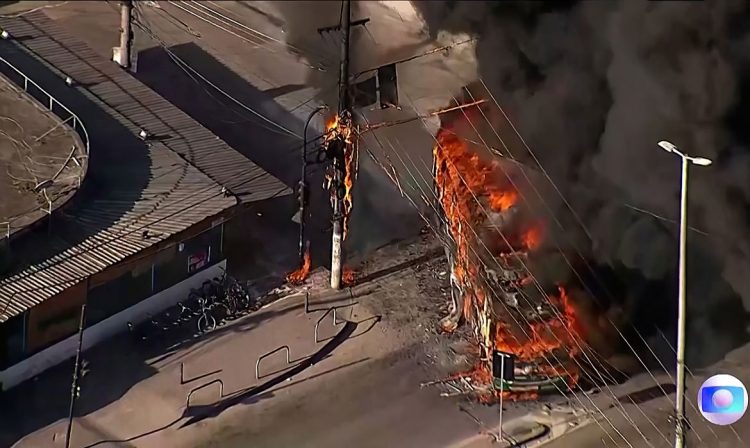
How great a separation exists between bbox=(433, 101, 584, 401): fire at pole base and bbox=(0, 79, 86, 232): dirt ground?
8197 mm

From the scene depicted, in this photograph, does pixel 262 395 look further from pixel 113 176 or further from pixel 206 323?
pixel 113 176

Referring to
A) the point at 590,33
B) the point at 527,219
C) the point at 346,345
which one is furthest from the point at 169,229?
the point at 590,33

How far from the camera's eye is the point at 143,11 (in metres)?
40.4

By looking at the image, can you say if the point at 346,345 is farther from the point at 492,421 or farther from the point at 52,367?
the point at 52,367

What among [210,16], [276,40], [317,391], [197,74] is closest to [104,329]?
[317,391]

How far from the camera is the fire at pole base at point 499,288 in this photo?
26797 millimetres

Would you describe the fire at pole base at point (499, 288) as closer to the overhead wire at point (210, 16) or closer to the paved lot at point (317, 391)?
the paved lot at point (317, 391)

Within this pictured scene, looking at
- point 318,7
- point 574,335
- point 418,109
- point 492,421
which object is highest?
point 318,7

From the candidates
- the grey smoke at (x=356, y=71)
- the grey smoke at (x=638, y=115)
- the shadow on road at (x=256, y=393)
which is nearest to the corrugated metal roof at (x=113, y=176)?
the grey smoke at (x=356, y=71)

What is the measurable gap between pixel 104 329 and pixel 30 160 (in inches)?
169

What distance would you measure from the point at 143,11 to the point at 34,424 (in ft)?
60.1

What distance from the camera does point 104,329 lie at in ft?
90.4

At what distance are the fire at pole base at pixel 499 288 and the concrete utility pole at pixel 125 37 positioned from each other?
415 inches

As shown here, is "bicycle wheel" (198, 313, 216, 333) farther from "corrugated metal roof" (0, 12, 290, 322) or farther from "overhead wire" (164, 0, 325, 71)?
"overhead wire" (164, 0, 325, 71)
